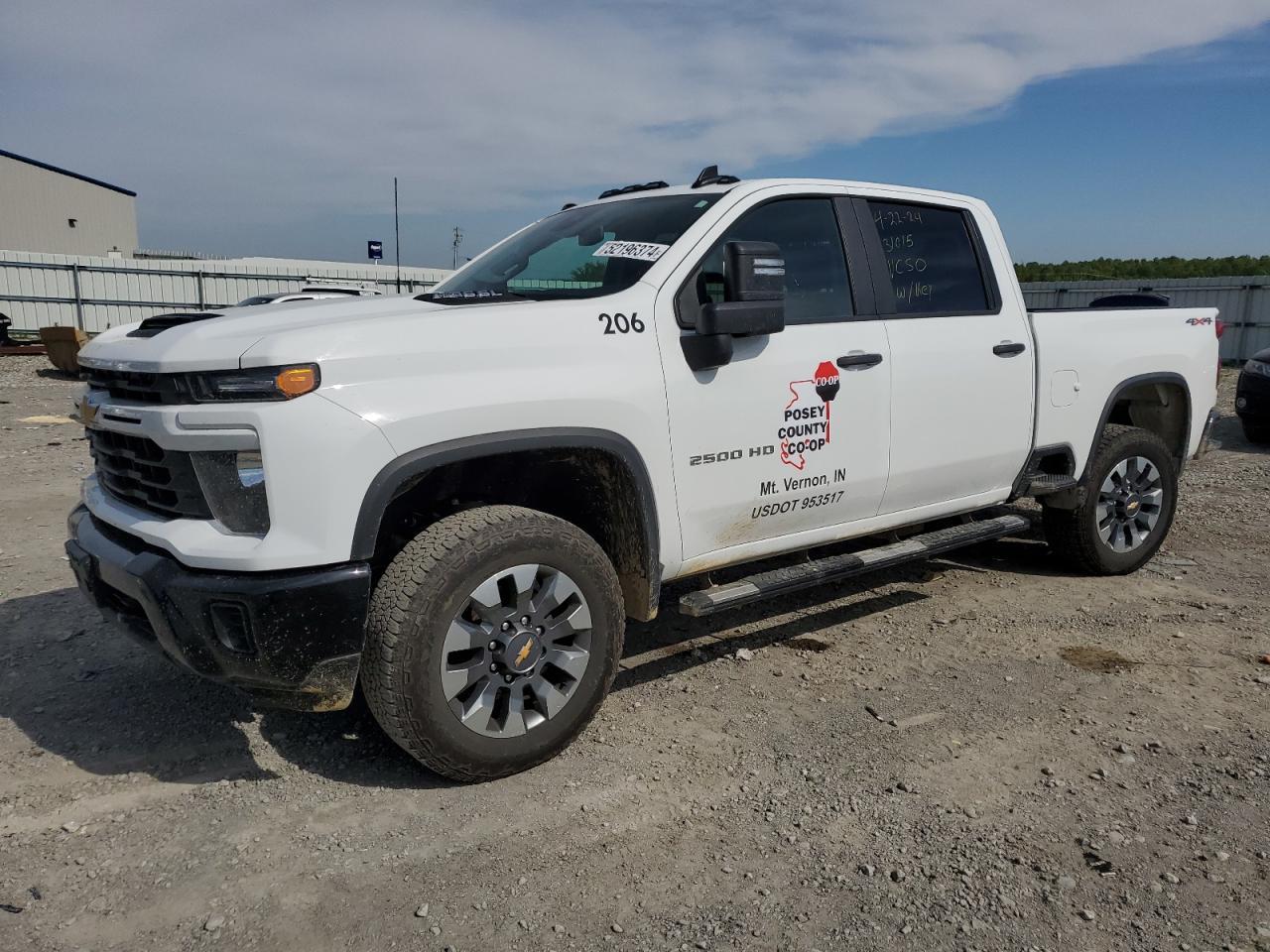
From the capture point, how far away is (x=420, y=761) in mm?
3012

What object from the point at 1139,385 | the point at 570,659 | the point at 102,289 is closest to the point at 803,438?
the point at 570,659

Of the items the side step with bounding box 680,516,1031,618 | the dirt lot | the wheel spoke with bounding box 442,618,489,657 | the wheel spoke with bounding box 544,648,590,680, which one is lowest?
the dirt lot

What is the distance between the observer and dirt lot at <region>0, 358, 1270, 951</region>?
97.5 inches

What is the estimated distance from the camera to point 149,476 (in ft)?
9.80

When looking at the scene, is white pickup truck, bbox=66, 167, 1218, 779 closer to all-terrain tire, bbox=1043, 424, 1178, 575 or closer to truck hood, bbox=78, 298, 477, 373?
truck hood, bbox=78, 298, 477, 373

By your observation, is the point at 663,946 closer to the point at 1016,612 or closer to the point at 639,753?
the point at 639,753

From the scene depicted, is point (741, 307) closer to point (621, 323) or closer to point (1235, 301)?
point (621, 323)

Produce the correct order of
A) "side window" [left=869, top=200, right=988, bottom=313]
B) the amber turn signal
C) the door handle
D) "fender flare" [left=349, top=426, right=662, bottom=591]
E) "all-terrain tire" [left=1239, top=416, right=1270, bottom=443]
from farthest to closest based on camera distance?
"all-terrain tire" [left=1239, top=416, right=1270, bottom=443]
"side window" [left=869, top=200, right=988, bottom=313]
the door handle
"fender flare" [left=349, top=426, right=662, bottom=591]
the amber turn signal

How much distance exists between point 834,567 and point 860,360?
0.86 m

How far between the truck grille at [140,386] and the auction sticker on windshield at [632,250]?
5.39 ft

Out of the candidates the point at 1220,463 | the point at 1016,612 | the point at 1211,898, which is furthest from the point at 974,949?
the point at 1220,463

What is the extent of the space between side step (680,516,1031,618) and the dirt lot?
0.46m

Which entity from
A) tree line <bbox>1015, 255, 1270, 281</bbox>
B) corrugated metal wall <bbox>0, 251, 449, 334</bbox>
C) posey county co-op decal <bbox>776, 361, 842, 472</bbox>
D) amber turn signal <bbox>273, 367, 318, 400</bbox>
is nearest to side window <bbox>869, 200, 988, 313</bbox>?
posey county co-op decal <bbox>776, 361, 842, 472</bbox>

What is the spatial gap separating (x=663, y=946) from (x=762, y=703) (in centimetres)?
151
